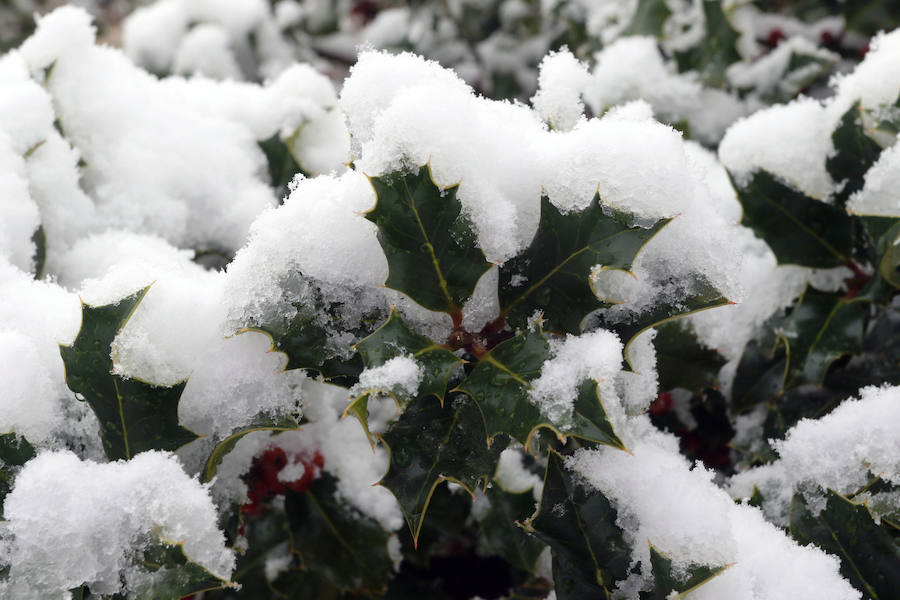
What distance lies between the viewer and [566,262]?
69 cm

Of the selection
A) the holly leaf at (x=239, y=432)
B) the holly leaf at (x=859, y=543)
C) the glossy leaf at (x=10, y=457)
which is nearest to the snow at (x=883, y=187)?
the holly leaf at (x=859, y=543)

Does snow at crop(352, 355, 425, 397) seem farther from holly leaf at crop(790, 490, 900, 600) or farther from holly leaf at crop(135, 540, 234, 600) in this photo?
holly leaf at crop(790, 490, 900, 600)

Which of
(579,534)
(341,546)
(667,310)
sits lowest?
(341,546)

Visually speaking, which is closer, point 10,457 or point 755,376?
point 10,457

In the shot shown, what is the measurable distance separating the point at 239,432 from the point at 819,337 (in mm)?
Result: 766

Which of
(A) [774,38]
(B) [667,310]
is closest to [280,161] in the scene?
(B) [667,310]

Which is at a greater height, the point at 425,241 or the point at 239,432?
the point at 425,241

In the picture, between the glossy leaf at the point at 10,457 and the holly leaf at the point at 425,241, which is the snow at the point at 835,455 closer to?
the holly leaf at the point at 425,241

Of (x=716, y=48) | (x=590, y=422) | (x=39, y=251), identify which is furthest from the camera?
(x=716, y=48)

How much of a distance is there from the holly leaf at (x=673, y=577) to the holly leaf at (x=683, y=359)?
29 cm

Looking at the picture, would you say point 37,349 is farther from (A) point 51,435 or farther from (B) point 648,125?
(B) point 648,125

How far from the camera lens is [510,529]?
99cm

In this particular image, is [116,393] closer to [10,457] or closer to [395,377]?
[10,457]

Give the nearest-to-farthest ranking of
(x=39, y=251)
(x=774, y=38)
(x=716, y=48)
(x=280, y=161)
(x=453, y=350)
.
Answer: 1. (x=453, y=350)
2. (x=39, y=251)
3. (x=280, y=161)
4. (x=716, y=48)
5. (x=774, y=38)
